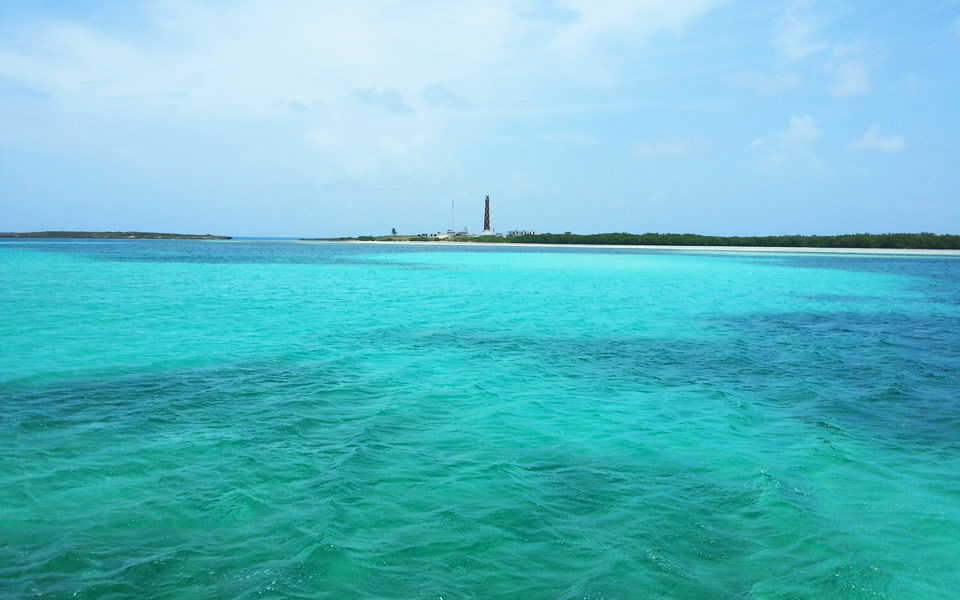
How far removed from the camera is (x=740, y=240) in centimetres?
11069

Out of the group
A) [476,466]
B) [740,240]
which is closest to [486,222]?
[740,240]

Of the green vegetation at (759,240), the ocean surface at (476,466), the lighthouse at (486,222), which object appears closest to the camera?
the ocean surface at (476,466)

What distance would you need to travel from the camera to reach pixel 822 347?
1552 centimetres

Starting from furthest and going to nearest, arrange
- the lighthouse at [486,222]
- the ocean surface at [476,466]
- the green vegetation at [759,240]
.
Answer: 1. the lighthouse at [486,222]
2. the green vegetation at [759,240]
3. the ocean surface at [476,466]

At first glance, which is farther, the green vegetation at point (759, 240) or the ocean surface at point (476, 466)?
the green vegetation at point (759, 240)

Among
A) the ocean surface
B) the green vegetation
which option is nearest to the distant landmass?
the green vegetation

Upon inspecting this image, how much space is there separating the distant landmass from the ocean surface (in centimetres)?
9064

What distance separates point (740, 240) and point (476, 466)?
115 m

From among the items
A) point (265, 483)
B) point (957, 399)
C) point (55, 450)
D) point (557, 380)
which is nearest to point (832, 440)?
point (957, 399)

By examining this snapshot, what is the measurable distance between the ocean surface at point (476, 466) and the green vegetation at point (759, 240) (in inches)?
3568

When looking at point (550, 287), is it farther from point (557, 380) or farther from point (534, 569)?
point (534, 569)

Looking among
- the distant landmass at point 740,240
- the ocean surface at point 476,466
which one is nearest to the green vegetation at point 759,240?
the distant landmass at point 740,240

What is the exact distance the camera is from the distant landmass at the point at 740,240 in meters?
89.5

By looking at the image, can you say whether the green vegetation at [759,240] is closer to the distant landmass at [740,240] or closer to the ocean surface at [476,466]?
the distant landmass at [740,240]
